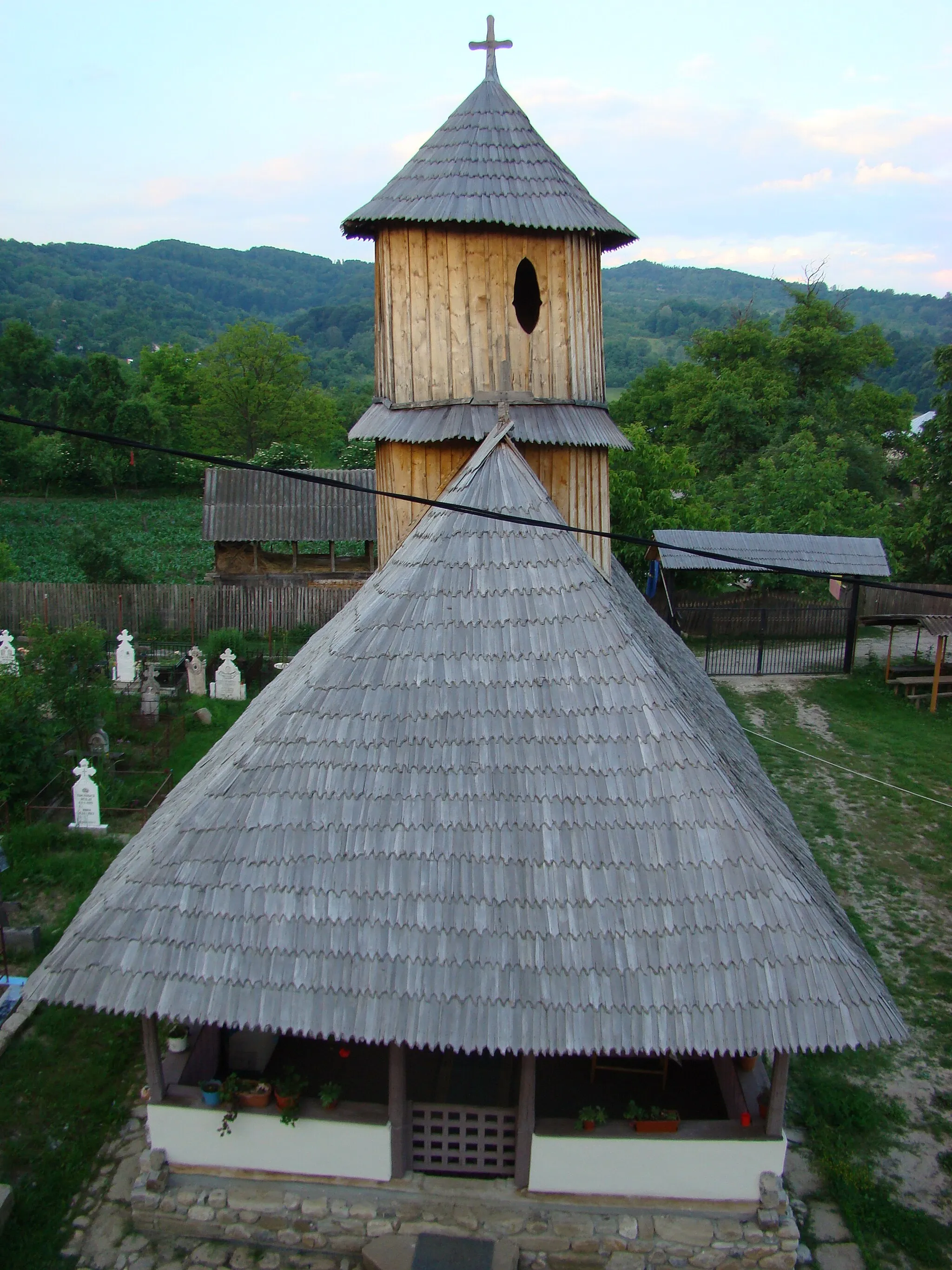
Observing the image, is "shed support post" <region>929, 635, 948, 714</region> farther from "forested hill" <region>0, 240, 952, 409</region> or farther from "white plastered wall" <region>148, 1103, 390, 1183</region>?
"forested hill" <region>0, 240, 952, 409</region>

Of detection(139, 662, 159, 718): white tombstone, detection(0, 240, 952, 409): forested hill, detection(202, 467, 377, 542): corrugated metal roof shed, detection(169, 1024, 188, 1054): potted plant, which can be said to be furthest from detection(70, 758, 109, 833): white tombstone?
detection(0, 240, 952, 409): forested hill

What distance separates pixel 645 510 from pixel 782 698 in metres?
7.03

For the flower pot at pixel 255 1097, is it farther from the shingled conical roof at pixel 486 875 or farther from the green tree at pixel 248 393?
the green tree at pixel 248 393

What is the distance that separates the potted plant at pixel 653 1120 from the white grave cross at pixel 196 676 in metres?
15.2

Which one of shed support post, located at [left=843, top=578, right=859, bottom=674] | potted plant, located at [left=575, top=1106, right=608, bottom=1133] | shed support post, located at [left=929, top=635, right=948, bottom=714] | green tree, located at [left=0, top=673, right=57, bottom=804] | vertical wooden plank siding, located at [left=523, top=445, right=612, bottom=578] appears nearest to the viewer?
potted plant, located at [left=575, top=1106, right=608, bottom=1133]

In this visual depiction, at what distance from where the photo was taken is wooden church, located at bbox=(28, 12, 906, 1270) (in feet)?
19.6

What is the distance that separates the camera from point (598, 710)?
22.3ft

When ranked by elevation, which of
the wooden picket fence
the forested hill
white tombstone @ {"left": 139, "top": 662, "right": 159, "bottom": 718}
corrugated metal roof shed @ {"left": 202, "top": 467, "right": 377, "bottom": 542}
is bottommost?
white tombstone @ {"left": 139, "top": 662, "right": 159, "bottom": 718}

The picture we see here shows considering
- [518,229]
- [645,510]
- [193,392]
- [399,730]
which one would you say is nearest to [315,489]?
[645,510]

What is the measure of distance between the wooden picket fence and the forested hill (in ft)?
119

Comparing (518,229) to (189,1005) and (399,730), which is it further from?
(189,1005)

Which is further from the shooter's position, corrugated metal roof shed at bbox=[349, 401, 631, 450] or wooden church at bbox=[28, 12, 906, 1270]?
corrugated metal roof shed at bbox=[349, 401, 631, 450]

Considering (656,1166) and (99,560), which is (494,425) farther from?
(99,560)

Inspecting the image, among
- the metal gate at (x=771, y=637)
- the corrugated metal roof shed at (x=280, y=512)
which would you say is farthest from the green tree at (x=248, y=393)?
the metal gate at (x=771, y=637)
